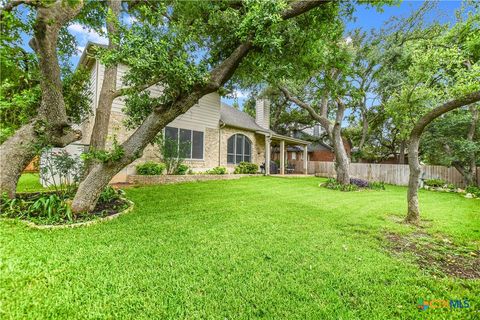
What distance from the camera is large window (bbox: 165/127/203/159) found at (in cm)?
1088

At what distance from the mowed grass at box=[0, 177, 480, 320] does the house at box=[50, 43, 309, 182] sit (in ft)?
20.6

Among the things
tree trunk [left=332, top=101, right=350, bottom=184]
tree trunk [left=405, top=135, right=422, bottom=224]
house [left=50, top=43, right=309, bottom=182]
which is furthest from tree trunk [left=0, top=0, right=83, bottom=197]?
tree trunk [left=332, top=101, right=350, bottom=184]

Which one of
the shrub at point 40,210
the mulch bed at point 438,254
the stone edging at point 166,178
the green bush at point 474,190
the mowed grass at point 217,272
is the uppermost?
the stone edging at point 166,178

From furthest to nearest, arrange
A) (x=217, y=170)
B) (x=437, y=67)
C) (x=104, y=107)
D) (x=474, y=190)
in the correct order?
(x=217, y=170) → (x=474, y=190) → (x=437, y=67) → (x=104, y=107)

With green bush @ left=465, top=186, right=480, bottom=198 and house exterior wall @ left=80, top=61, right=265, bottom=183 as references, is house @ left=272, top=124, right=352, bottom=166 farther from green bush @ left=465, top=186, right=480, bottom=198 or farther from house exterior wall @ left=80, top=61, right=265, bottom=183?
green bush @ left=465, top=186, right=480, bottom=198

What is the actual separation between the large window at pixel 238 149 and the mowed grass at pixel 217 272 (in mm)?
9421

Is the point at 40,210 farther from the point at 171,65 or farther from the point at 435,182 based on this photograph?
the point at 435,182

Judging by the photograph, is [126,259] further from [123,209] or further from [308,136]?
[308,136]

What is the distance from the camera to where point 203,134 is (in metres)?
12.5

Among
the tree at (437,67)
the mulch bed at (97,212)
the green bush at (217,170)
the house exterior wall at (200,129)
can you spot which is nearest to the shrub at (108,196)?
the mulch bed at (97,212)

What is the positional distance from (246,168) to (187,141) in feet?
14.4

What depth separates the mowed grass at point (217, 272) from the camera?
208 cm

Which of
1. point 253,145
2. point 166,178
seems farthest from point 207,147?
point 253,145

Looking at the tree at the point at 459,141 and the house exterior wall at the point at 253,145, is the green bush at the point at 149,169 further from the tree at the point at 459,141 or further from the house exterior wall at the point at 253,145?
the tree at the point at 459,141
